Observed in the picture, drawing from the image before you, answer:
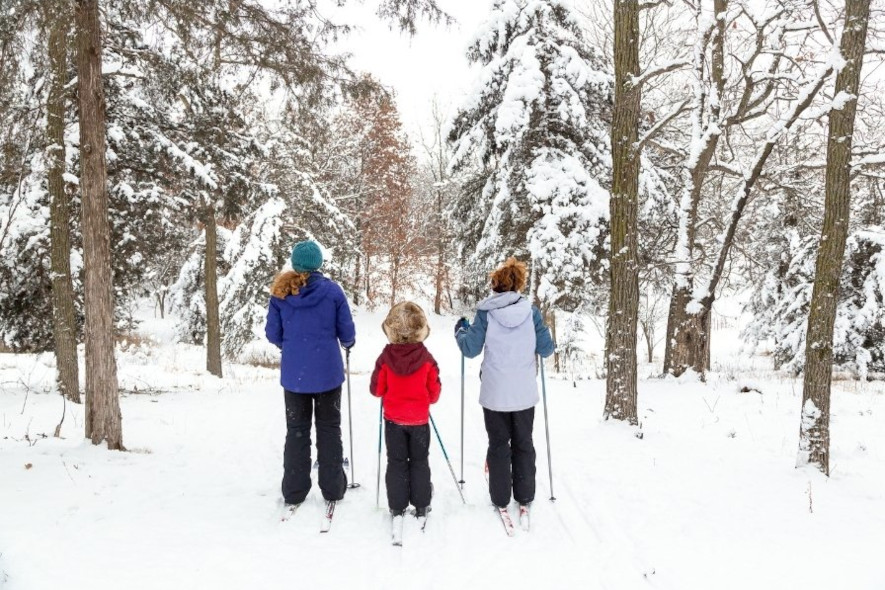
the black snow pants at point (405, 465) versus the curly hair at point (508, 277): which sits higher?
the curly hair at point (508, 277)


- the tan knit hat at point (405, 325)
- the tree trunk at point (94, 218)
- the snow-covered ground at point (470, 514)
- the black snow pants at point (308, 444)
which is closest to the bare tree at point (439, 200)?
the snow-covered ground at point (470, 514)

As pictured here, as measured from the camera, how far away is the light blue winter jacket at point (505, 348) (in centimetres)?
408

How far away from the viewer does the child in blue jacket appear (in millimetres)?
4125

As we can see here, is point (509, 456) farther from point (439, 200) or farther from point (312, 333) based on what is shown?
point (439, 200)

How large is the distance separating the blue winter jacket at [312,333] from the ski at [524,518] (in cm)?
173

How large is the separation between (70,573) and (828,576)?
4535mm

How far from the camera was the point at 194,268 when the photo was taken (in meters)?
19.2

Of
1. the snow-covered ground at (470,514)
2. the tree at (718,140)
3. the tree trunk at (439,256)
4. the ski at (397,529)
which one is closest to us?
the snow-covered ground at (470,514)

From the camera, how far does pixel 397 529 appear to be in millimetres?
3840

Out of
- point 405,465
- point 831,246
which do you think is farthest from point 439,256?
point 405,465

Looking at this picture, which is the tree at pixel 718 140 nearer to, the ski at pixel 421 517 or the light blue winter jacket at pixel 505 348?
the light blue winter jacket at pixel 505 348

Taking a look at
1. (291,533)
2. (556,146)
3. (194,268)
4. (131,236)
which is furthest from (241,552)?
(194,268)

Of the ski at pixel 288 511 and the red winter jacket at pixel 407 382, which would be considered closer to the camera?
the red winter jacket at pixel 407 382

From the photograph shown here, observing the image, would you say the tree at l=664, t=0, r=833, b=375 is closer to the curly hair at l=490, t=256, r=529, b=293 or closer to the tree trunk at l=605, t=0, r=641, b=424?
the tree trunk at l=605, t=0, r=641, b=424
